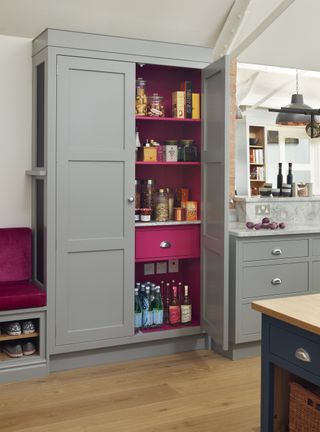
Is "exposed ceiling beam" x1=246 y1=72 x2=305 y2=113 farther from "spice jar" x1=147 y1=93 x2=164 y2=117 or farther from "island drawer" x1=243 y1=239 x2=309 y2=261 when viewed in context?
"island drawer" x1=243 y1=239 x2=309 y2=261

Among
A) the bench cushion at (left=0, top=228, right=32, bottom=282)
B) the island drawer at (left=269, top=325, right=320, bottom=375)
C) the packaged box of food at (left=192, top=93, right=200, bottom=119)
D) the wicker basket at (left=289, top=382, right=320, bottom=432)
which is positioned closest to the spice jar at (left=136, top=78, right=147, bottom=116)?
the packaged box of food at (left=192, top=93, right=200, bottom=119)

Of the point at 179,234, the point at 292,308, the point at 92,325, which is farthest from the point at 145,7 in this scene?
the point at 292,308

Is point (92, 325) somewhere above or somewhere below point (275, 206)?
below

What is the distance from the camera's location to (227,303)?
12.0ft

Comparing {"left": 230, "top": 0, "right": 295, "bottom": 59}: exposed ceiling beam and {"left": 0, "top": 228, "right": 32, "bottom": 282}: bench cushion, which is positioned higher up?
{"left": 230, "top": 0, "right": 295, "bottom": 59}: exposed ceiling beam

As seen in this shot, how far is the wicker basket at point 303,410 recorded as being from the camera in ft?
6.90

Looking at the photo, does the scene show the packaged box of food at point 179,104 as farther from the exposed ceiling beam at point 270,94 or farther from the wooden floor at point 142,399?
the exposed ceiling beam at point 270,94

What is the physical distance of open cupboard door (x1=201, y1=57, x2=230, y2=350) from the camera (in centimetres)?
359

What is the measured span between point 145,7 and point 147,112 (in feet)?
2.55

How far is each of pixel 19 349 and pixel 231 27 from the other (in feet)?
9.38

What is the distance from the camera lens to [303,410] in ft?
7.06

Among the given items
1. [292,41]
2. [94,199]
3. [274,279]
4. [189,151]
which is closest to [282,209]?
[274,279]

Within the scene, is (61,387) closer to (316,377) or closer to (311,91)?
(316,377)

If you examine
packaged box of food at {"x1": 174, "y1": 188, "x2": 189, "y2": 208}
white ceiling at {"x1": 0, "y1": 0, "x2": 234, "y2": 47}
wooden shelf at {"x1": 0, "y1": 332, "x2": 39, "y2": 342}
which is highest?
white ceiling at {"x1": 0, "y1": 0, "x2": 234, "y2": 47}
